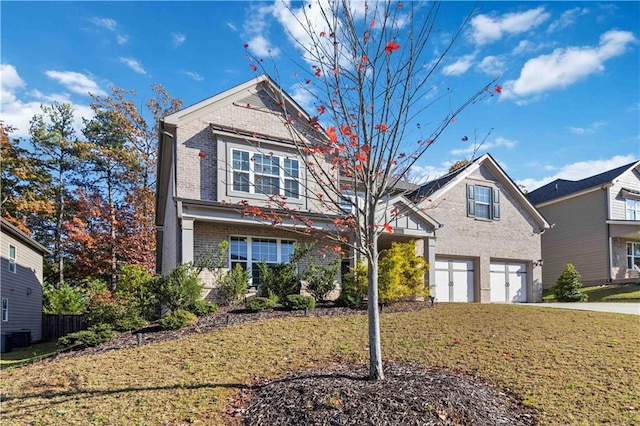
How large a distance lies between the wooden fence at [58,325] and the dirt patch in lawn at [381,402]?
14.6 metres

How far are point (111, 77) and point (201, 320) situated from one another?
2139 cm

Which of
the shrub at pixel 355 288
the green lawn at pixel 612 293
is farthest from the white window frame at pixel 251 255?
the green lawn at pixel 612 293

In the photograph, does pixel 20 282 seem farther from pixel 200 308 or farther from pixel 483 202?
pixel 483 202

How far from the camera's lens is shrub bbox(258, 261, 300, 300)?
12.6 metres

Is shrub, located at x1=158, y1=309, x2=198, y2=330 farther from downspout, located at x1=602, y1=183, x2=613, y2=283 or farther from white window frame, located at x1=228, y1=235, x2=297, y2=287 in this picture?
downspout, located at x1=602, y1=183, x2=613, y2=283

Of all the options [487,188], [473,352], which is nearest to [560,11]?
[473,352]

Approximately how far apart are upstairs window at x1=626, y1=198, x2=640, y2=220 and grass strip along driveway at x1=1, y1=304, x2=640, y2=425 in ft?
53.9

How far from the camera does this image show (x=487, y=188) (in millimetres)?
19922

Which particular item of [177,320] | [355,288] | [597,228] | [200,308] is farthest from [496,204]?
[177,320]

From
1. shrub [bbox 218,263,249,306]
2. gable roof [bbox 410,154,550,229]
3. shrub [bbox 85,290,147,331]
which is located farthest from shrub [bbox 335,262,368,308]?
gable roof [bbox 410,154,550,229]

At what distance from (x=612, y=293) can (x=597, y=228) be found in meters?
4.46

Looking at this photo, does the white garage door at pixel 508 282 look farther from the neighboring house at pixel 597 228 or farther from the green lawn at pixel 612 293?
the neighboring house at pixel 597 228

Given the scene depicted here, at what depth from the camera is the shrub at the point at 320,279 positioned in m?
12.9

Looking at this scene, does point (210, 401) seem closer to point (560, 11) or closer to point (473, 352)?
point (473, 352)
